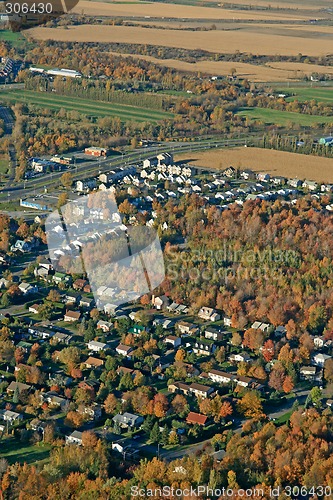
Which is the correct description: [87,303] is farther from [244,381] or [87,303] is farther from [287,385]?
[287,385]

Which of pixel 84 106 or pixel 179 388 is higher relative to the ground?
pixel 179 388

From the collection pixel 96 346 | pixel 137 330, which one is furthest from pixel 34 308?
pixel 137 330

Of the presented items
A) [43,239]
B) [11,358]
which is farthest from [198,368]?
[43,239]

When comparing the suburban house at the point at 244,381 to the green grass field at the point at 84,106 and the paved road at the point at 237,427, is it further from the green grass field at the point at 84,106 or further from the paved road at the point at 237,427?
the green grass field at the point at 84,106

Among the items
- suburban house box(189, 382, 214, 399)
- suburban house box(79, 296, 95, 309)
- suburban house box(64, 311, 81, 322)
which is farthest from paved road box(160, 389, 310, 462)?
suburban house box(79, 296, 95, 309)

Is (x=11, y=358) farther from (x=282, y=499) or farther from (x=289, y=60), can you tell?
(x=289, y=60)

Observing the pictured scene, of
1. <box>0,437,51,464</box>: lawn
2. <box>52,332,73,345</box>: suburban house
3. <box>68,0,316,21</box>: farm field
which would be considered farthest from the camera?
<box>68,0,316,21</box>: farm field

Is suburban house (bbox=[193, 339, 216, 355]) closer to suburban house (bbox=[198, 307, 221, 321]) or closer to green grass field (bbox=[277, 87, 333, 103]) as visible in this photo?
suburban house (bbox=[198, 307, 221, 321])
